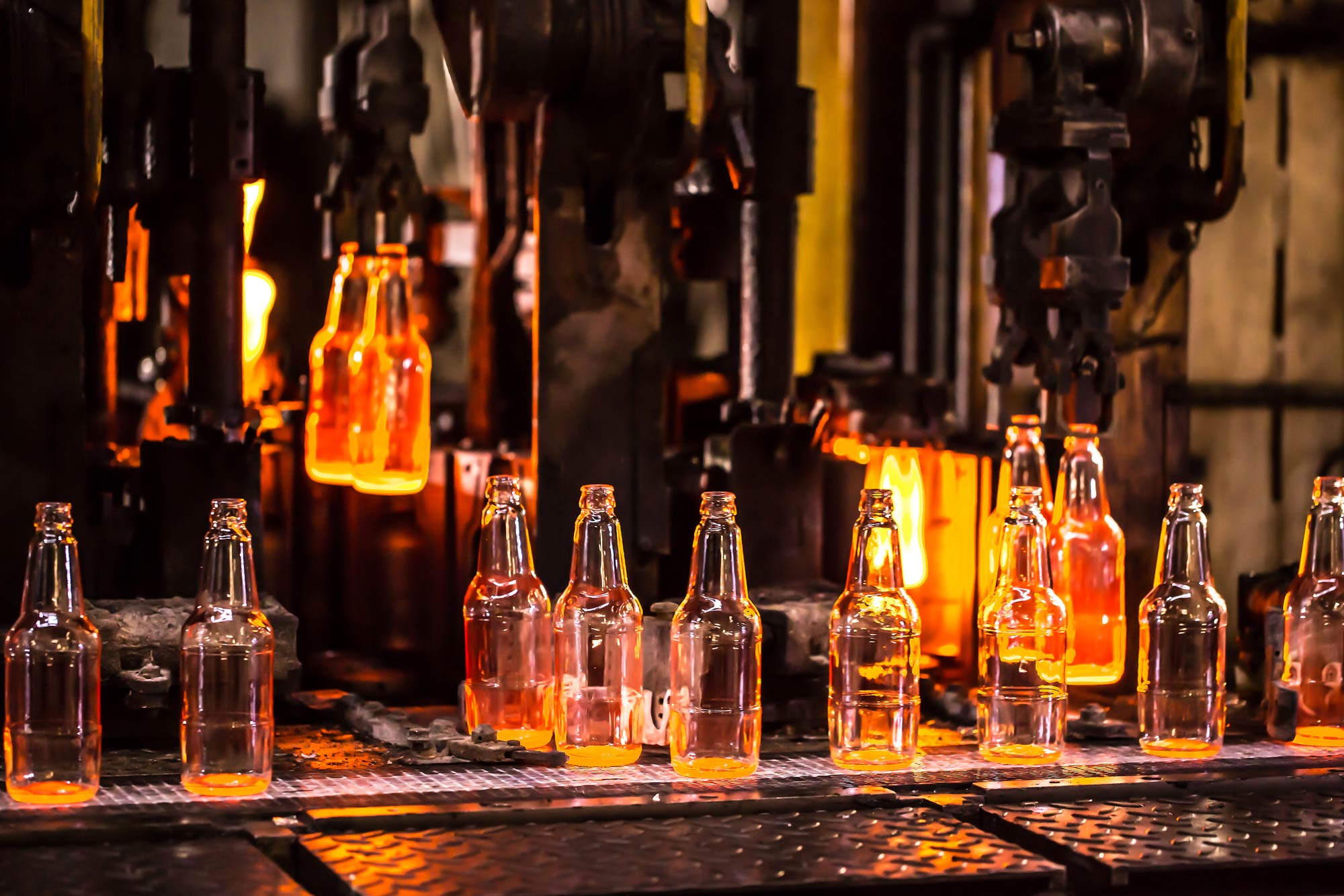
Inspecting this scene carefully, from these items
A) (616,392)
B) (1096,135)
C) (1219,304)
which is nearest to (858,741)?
(616,392)

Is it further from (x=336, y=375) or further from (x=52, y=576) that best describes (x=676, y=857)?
(x=336, y=375)

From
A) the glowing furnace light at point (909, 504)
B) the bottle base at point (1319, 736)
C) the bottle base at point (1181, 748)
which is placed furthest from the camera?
the glowing furnace light at point (909, 504)

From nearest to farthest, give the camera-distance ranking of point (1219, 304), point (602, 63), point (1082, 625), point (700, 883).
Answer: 1. point (700, 883)
2. point (602, 63)
3. point (1082, 625)
4. point (1219, 304)

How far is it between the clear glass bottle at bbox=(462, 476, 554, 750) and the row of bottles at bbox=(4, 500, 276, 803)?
32 centimetres

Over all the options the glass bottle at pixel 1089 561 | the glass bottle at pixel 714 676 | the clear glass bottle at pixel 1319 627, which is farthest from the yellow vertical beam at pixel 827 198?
the glass bottle at pixel 714 676

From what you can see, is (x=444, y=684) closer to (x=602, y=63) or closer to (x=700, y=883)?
(x=602, y=63)

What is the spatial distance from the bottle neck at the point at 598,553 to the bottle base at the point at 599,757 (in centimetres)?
19

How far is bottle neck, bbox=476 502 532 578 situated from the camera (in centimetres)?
240

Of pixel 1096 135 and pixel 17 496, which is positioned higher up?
pixel 1096 135

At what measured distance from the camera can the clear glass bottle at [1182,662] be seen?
8.27 feet

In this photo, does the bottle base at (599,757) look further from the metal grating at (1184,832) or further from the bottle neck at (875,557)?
the metal grating at (1184,832)

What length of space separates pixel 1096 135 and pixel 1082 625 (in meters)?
0.70

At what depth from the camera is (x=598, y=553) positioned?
234 cm

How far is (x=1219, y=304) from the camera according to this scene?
4.16 metres
